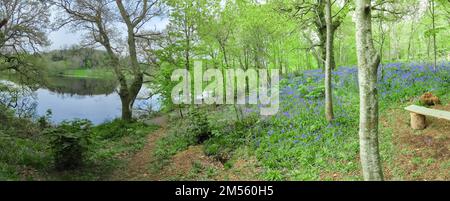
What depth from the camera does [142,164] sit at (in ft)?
29.4

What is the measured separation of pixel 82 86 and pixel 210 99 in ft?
22.1

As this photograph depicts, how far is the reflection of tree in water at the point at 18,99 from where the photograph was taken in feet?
40.7

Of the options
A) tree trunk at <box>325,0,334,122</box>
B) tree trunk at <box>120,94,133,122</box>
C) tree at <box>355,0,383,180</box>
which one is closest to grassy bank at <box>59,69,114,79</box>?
tree trunk at <box>120,94,133,122</box>

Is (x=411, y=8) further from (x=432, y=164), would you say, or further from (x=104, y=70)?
(x=104, y=70)

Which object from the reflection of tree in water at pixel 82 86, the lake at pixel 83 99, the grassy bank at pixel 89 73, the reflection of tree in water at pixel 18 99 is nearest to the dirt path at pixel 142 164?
the lake at pixel 83 99

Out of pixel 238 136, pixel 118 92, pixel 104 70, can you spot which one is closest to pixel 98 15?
pixel 104 70

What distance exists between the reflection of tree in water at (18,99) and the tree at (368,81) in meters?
12.1

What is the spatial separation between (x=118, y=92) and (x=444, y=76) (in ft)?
40.9

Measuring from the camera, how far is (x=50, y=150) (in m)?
8.01

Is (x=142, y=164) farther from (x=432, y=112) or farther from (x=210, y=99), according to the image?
(x=432, y=112)

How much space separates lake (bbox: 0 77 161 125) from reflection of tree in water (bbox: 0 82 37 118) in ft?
0.36

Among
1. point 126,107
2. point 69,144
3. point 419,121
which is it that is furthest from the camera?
point 126,107

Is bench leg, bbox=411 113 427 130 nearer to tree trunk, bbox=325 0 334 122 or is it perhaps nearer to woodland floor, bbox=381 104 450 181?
woodland floor, bbox=381 104 450 181

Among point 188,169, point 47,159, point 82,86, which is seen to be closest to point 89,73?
point 82,86
